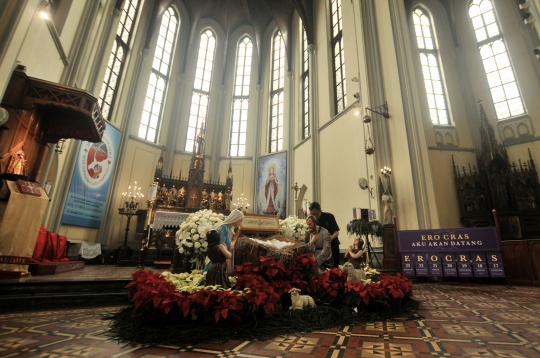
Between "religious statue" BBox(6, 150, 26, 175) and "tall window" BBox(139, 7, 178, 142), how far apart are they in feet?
27.2

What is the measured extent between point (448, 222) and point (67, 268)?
35.5 feet

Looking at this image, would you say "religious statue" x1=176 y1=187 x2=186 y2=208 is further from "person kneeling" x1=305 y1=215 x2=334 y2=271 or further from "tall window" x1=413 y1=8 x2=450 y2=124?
"tall window" x1=413 y1=8 x2=450 y2=124

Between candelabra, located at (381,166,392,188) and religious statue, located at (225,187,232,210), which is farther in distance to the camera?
religious statue, located at (225,187,232,210)

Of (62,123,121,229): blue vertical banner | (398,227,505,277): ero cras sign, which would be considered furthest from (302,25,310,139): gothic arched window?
(62,123,121,229): blue vertical banner

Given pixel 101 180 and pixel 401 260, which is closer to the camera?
pixel 401 260

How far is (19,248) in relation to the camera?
410 centimetres

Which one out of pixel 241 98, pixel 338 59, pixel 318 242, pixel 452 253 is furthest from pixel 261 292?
pixel 241 98

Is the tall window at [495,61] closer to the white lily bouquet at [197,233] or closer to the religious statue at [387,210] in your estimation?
the religious statue at [387,210]

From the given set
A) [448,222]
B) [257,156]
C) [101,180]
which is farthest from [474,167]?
[101,180]

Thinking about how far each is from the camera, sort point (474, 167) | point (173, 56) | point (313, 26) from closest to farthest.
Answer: point (474, 167)
point (313, 26)
point (173, 56)

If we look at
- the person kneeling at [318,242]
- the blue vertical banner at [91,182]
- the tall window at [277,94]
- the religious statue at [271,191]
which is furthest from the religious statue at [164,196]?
the person kneeling at [318,242]

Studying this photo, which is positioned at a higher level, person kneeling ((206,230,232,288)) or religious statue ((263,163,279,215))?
religious statue ((263,163,279,215))

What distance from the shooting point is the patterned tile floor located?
1801mm

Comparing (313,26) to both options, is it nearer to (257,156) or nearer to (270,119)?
(270,119)
